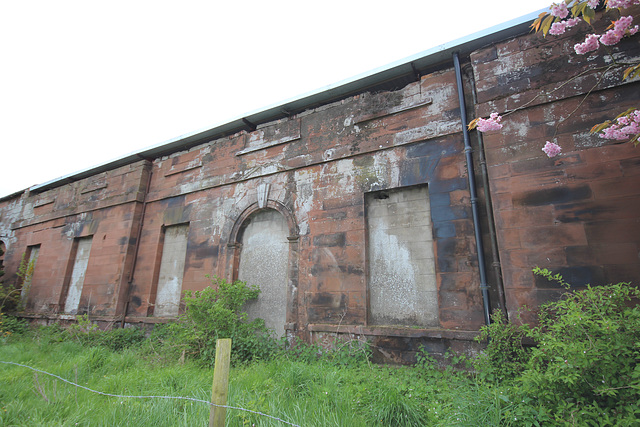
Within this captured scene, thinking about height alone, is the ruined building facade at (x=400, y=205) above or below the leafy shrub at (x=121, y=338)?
above

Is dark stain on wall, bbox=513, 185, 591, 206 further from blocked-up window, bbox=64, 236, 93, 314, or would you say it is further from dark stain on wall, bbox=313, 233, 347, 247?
blocked-up window, bbox=64, 236, 93, 314

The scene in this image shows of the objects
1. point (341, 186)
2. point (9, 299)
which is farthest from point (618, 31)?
point (9, 299)

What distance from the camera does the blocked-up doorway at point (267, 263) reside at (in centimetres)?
748

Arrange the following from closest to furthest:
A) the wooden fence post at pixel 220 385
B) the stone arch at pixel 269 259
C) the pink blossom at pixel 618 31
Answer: the wooden fence post at pixel 220 385, the pink blossom at pixel 618 31, the stone arch at pixel 269 259

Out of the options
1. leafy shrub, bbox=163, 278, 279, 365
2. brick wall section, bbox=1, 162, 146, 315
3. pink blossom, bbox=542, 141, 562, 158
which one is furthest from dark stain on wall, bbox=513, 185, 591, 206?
brick wall section, bbox=1, 162, 146, 315

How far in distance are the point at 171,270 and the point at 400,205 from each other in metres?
6.82

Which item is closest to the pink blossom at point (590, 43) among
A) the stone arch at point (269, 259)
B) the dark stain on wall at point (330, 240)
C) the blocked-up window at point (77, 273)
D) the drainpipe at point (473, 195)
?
the drainpipe at point (473, 195)

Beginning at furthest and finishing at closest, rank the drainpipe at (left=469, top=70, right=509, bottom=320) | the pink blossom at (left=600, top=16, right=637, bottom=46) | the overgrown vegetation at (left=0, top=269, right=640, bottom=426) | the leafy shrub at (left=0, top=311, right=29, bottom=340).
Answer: the leafy shrub at (left=0, top=311, right=29, bottom=340) → the drainpipe at (left=469, top=70, right=509, bottom=320) → the pink blossom at (left=600, top=16, right=637, bottom=46) → the overgrown vegetation at (left=0, top=269, right=640, bottom=426)

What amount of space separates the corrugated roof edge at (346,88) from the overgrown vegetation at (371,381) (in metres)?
4.21

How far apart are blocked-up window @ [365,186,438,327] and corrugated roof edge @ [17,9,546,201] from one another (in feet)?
8.28

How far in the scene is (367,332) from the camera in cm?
593

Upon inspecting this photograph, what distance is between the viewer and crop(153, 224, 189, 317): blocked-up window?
9211 mm

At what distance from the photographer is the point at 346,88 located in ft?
Result: 24.8

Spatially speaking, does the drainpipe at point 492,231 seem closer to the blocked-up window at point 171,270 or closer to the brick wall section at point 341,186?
the brick wall section at point 341,186
